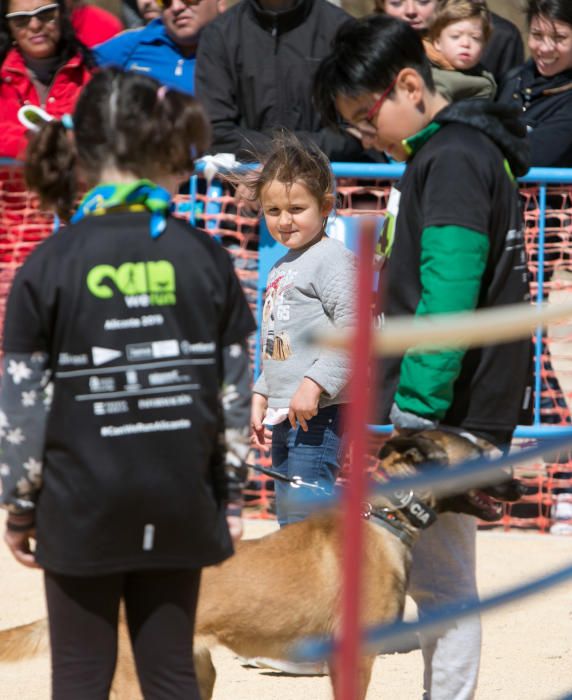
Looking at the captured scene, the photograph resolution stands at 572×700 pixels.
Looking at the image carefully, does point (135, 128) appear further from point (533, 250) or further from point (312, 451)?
point (533, 250)

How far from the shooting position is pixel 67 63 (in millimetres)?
6602

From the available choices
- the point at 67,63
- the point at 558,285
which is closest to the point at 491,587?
the point at 558,285

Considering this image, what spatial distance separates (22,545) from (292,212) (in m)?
1.79

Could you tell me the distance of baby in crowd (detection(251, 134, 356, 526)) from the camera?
4.05 meters

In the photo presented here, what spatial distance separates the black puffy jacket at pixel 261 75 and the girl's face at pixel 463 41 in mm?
611

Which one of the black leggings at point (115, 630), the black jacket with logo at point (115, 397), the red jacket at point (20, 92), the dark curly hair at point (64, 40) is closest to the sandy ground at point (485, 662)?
the black leggings at point (115, 630)

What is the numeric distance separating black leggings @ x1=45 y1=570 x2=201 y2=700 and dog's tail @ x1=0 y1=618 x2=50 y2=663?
89 cm

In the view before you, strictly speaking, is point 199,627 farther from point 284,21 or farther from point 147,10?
point 147,10

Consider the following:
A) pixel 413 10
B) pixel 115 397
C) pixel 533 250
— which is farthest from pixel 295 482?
pixel 413 10

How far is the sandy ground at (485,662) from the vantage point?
4.25 m

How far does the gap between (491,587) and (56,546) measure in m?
3.10

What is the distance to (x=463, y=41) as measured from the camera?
20.8 ft

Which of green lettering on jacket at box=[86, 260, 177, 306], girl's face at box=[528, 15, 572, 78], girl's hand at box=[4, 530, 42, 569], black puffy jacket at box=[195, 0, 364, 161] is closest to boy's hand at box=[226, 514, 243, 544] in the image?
girl's hand at box=[4, 530, 42, 569]

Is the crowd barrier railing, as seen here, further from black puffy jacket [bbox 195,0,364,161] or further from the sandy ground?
the sandy ground
